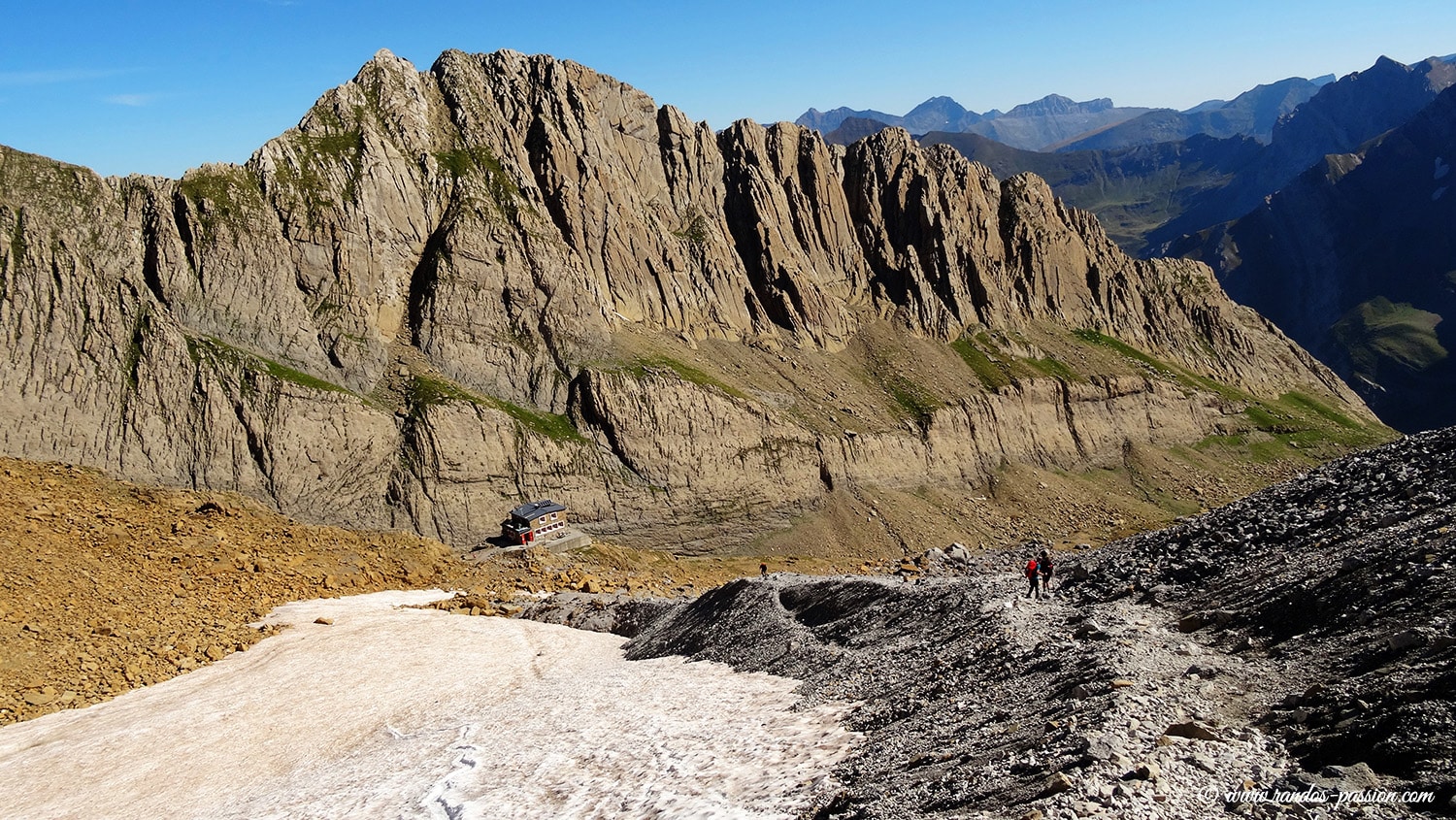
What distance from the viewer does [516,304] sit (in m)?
75.4

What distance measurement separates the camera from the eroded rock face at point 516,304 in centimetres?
5831

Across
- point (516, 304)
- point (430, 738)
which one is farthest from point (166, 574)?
point (516, 304)

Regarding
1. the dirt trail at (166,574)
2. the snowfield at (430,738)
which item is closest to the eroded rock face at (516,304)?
the dirt trail at (166,574)

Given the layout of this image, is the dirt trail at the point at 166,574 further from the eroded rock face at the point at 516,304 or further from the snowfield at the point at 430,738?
the eroded rock face at the point at 516,304

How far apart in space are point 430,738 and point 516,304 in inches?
2071

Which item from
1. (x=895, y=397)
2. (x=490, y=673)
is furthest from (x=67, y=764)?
(x=895, y=397)

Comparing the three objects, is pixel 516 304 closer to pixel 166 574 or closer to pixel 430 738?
pixel 166 574

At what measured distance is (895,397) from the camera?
90.0m

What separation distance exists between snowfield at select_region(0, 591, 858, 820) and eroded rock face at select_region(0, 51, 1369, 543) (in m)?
25.0

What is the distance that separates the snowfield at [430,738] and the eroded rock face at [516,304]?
25.0 meters

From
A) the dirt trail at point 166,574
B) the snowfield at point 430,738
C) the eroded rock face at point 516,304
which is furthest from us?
the eroded rock face at point 516,304

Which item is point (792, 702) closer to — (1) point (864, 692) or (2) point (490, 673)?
(1) point (864, 692)

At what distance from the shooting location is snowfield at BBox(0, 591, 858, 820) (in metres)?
20.1

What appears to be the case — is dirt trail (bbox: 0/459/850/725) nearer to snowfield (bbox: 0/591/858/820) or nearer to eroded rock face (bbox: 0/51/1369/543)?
snowfield (bbox: 0/591/858/820)
